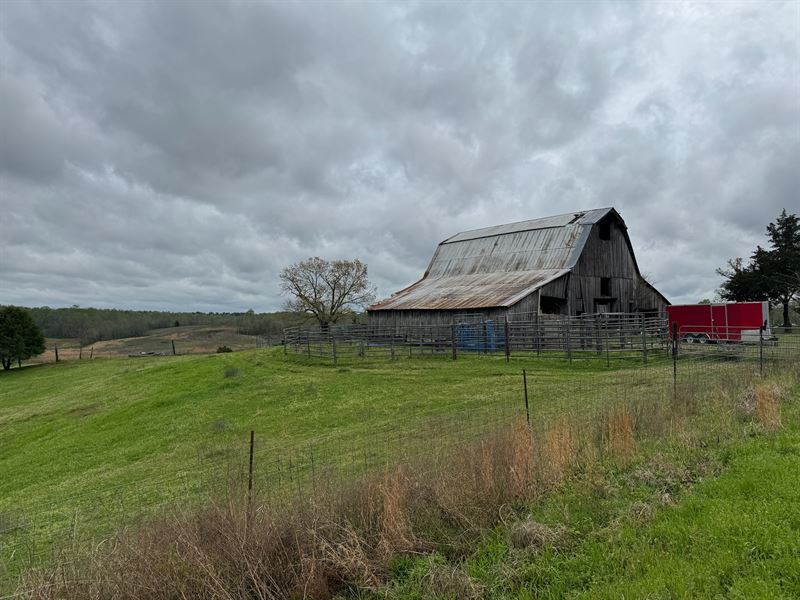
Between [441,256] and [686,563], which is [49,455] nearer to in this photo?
[686,563]

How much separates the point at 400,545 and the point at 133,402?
19.6 meters

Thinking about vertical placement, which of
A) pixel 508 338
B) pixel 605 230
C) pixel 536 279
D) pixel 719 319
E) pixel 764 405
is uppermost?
pixel 605 230

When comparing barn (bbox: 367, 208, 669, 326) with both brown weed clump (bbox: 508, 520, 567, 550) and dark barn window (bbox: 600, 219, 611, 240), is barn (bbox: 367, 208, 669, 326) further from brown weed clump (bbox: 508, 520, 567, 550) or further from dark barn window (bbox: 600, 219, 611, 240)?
brown weed clump (bbox: 508, 520, 567, 550)

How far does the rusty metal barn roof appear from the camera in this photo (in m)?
30.7

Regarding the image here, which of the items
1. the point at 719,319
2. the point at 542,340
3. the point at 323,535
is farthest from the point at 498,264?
the point at 323,535

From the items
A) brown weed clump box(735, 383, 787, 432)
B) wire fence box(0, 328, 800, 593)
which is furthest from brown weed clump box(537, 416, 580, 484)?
brown weed clump box(735, 383, 787, 432)

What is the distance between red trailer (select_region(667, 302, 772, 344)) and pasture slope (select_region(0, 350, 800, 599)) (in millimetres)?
13728

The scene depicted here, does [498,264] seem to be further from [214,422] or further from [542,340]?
[214,422]

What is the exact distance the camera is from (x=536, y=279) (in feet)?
102

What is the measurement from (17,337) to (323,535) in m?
50.4

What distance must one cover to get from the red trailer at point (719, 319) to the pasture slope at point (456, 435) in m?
13.7

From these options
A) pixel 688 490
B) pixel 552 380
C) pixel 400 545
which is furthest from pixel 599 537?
pixel 552 380

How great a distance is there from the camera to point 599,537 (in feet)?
16.0

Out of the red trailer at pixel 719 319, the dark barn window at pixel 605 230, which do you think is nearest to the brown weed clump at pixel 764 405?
the red trailer at pixel 719 319
